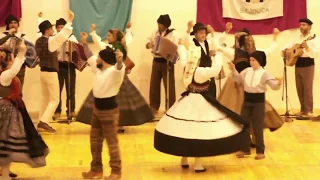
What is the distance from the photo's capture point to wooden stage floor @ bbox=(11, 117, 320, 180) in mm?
6480

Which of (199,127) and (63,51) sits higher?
(63,51)

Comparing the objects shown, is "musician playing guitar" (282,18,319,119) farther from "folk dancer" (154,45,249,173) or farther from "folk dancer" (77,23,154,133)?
"folk dancer" (154,45,249,173)

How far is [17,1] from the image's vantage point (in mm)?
9492

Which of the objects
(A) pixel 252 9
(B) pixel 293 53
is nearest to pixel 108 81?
(B) pixel 293 53

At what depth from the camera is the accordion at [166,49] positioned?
8.97m

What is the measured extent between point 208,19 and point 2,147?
16.2 feet

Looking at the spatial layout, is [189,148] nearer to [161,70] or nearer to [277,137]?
[277,137]

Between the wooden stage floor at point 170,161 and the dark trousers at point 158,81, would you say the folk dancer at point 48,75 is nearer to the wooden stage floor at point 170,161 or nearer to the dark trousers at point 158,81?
the wooden stage floor at point 170,161

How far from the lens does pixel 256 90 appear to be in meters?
6.87

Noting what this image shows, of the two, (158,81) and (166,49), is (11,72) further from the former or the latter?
(158,81)

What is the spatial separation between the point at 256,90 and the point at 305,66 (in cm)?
281

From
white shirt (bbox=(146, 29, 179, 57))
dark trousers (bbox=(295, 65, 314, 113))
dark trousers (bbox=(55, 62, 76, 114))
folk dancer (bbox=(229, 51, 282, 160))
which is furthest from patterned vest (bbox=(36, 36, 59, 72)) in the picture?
dark trousers (bbox=(295, 65, 314, 113))

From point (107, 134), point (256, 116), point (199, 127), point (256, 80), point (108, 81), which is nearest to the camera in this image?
point (108, 81)

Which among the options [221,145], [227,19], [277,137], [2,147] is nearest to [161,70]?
[227,19]
